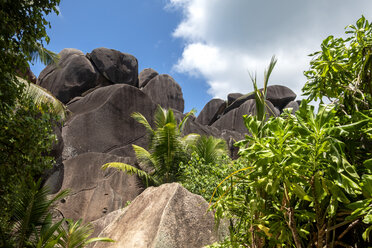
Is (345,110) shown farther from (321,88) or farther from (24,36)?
(24,36)

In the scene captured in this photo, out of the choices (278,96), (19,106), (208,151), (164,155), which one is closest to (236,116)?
(278,96)

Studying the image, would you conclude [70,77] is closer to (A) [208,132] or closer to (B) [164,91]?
(B) [164,91]

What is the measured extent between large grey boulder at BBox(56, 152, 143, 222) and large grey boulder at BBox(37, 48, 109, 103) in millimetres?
7663

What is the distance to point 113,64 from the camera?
21.2 m

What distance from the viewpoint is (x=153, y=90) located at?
84.7ft

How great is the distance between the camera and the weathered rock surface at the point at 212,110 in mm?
27688

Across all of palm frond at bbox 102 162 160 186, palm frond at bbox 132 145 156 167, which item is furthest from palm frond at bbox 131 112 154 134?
palm frond at bbox 102 162 160 186

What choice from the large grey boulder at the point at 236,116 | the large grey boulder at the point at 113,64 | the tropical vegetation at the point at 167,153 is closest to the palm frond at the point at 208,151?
the tropical vegetation at the point at 167,153

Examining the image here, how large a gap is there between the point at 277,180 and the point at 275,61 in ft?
2.88

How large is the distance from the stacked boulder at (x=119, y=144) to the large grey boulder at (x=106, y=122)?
0.15 feet

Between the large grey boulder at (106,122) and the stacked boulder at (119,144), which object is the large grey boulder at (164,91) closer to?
the stacked boulder at (119,144)

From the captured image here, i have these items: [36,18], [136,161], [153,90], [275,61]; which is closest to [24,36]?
[36,18]

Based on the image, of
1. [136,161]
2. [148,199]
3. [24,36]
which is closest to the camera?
[24,36]

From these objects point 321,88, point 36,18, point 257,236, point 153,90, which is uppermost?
point 153,90
